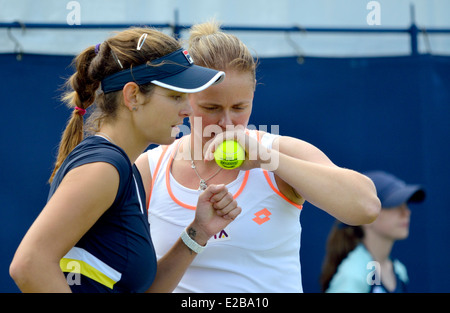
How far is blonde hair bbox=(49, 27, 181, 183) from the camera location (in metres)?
1.97

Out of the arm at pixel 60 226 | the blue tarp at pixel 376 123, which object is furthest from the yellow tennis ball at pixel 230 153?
the blue tarp at pixel 376 123

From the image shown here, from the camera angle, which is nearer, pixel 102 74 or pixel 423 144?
pixel 102 74

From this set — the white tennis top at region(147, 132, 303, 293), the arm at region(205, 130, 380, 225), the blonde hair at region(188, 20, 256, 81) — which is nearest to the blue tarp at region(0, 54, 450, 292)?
the blonde hair at region(188, 20, 256, 81)

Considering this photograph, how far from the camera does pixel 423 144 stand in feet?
13.4

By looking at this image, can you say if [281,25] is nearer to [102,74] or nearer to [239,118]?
[239,118]

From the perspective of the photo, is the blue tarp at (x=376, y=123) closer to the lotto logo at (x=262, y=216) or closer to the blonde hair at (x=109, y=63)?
the lotto logo at (x=262, y=216)

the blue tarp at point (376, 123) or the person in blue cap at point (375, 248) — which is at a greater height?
the blue tarp at point (376, 123)

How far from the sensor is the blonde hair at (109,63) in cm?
197

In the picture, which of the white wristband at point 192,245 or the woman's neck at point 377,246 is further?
the woman's neck at point 377,246

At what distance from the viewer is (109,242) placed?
1.78m

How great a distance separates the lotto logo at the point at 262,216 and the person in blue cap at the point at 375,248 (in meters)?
1.40

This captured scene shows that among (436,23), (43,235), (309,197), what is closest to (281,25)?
(436,23)

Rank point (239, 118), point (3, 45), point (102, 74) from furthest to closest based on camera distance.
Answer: point (3, 45), point (239, 118), point (102, 74)

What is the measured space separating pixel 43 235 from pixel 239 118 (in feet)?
3.10
